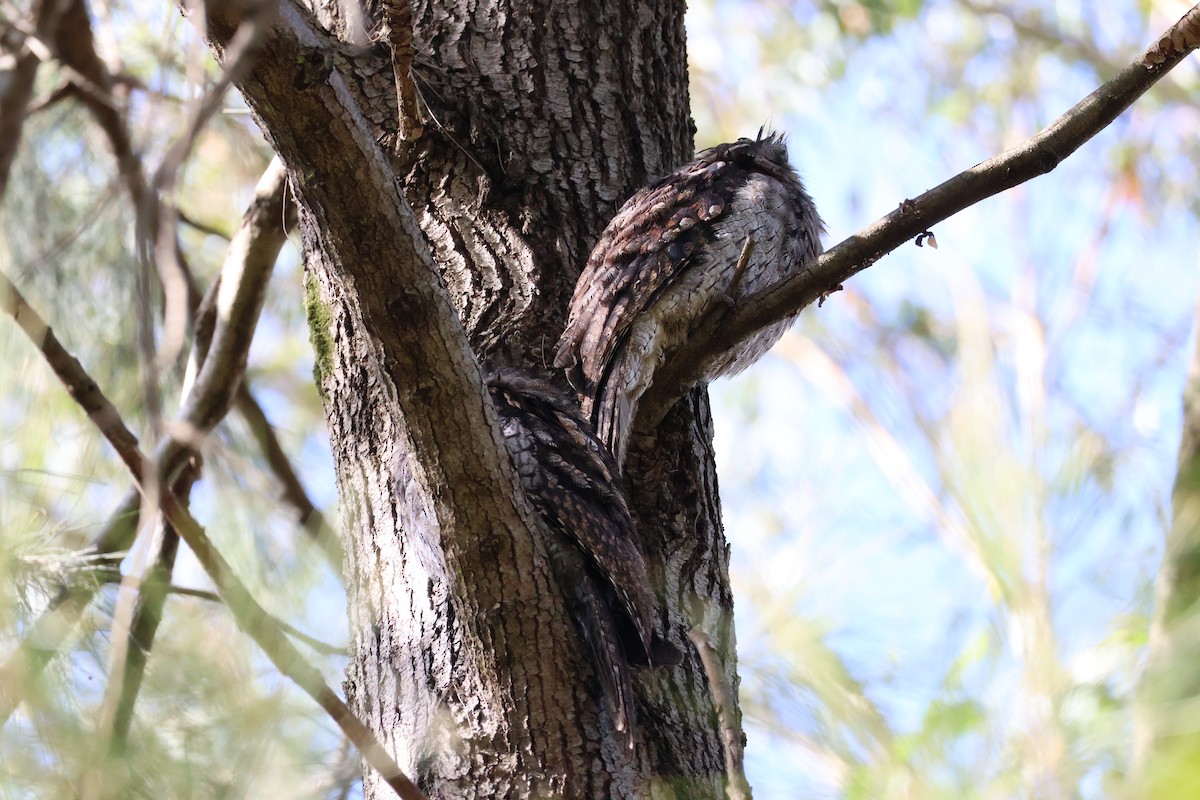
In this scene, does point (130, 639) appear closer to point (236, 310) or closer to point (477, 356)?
point (477, 356)

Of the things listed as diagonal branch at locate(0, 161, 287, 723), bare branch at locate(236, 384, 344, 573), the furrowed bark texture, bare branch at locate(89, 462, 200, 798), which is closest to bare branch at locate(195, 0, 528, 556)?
the furrowed bark texture

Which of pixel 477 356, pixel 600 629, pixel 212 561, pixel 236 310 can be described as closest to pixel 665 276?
pixel 477 356

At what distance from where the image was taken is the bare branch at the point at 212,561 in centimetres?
149

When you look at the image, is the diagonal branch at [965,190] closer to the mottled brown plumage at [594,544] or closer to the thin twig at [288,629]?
the mottled brown plumage at [594,544]

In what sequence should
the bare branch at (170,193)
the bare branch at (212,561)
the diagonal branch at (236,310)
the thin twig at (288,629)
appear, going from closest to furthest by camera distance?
1. the bare branch at (170,193)
2. the bare branch at (212,561)
3. the thin twig at (288,629)
4. the diagonal branch at (236,310)

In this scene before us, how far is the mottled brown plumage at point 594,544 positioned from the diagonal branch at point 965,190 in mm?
368

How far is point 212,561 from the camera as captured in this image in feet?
5.46

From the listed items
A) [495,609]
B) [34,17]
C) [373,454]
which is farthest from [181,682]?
[34,17]

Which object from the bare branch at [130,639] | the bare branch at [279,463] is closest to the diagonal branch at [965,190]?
the bare branch at [130,639]

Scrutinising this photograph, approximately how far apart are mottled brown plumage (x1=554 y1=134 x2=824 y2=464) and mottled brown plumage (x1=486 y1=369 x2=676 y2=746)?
257 mm

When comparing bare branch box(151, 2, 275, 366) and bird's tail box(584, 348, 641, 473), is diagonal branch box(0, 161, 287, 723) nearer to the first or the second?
bird's tail box(584, 348, 641, 473)

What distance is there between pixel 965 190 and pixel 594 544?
0.92 meters

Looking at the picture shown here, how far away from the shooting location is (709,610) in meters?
2.37

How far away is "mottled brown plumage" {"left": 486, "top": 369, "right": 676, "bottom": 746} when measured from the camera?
1943 mm
